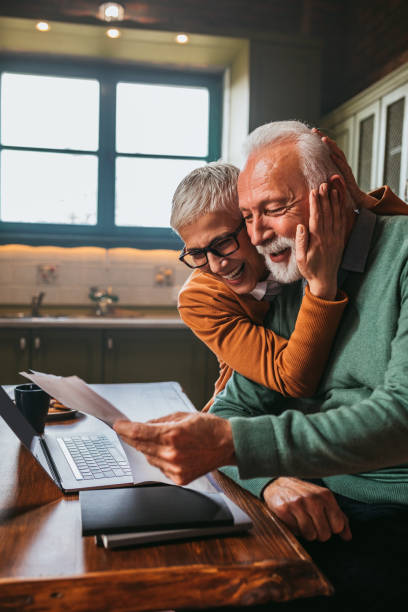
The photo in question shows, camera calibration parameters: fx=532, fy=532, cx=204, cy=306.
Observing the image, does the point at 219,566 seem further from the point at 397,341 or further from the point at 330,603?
the point at 397,341

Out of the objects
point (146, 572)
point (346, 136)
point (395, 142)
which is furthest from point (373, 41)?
point (146, 572)

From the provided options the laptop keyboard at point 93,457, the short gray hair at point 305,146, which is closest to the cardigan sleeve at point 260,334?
the short gray hair at point 305,146

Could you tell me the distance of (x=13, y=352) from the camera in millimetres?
3760

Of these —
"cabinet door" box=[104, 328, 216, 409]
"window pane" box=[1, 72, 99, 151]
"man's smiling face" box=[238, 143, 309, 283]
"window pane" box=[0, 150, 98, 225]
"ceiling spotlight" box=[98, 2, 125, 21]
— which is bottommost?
"cabinet door" box=[104, 328, 216, 409]

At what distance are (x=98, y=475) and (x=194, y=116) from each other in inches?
169

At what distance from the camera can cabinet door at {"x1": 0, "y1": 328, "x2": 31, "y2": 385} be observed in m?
3.74

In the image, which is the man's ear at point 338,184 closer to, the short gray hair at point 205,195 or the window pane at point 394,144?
the short gray hair at point 205,195

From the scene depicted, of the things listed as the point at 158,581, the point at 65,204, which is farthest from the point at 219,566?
the point at 65,204

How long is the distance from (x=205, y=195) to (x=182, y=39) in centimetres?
330

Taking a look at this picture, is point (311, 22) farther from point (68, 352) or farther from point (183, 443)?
point (183, 443)

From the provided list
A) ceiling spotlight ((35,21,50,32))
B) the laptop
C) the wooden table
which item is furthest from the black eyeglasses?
ceiling spotlight ((35,21,50,32))

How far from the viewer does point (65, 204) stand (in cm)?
462

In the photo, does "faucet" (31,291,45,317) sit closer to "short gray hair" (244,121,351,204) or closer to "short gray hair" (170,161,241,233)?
"short gray hair" (170,161,241,233)

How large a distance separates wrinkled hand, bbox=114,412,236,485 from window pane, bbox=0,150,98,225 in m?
4.05
